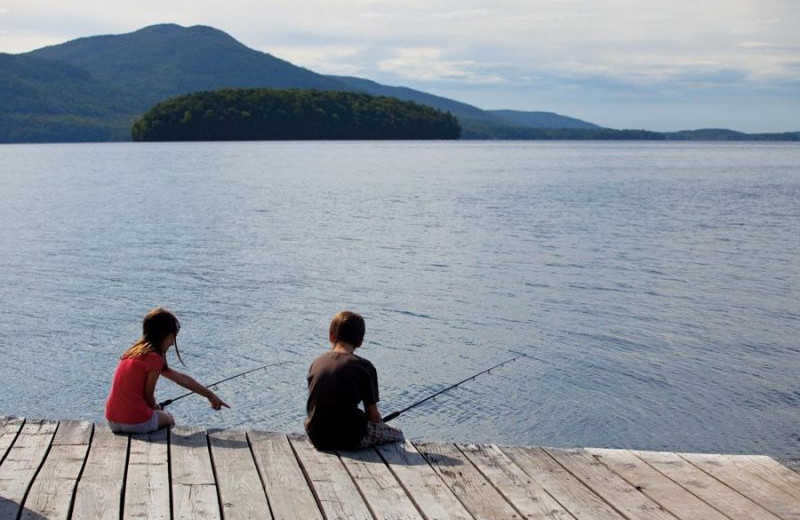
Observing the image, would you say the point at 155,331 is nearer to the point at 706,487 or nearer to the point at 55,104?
the point at 706,487

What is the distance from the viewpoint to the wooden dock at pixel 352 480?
191 inches

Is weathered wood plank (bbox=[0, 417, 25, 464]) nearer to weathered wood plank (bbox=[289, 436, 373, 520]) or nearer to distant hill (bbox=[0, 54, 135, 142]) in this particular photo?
weathered wood plank (bbox=[289, 436, 373, 520])

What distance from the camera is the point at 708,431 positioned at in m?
9.43

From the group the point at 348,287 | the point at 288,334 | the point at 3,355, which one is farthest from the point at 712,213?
the point at 3,355

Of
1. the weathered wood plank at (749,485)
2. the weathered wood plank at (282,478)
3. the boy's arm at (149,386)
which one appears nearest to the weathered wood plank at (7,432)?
the boy's arm at (149,386)

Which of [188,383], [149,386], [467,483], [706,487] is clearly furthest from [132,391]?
[706,487]

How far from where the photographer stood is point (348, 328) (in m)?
5.89

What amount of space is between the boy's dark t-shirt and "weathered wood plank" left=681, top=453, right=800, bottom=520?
2.07 m

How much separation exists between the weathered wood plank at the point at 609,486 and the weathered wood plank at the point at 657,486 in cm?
5

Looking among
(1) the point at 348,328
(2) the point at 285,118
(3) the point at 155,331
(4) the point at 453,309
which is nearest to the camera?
(1) the point at 348,328

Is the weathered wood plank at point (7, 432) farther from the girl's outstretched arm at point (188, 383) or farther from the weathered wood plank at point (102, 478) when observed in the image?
the girl's outstretched arm at point (188, 383)

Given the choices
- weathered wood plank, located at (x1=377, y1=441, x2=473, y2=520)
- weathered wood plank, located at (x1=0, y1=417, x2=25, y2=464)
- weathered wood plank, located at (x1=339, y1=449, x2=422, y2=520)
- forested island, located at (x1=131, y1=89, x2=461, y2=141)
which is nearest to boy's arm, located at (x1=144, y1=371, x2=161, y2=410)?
weathered wood plank, located at (x1=0, y1=417, x2=25, y2=464)

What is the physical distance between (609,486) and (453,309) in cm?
976

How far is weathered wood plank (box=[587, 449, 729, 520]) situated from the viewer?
490cm
